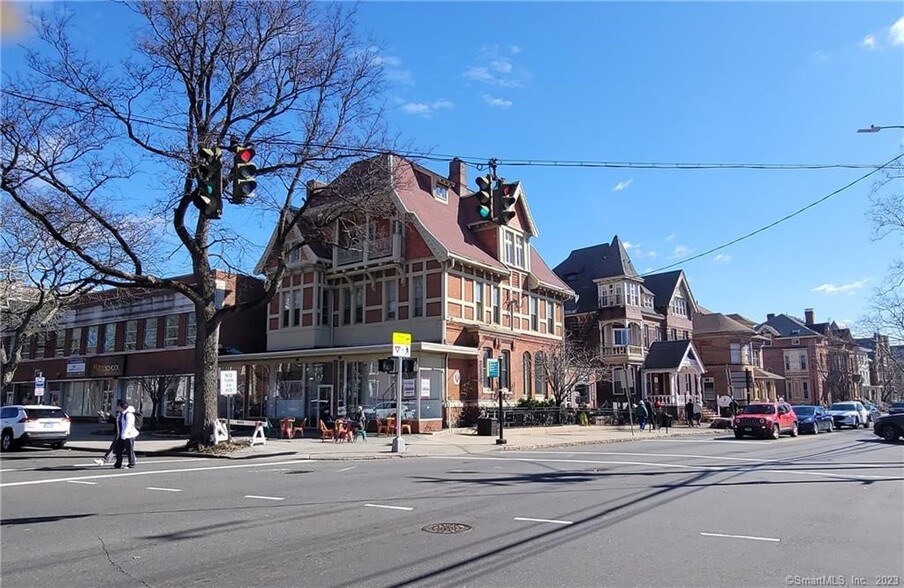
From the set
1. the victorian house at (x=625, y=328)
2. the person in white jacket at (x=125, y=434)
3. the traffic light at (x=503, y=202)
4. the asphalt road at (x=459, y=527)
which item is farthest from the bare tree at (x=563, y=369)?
the person in white jacket at (x=125, y=434)

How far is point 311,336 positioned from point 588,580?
33.0m

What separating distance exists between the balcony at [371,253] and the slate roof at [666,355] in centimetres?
2507

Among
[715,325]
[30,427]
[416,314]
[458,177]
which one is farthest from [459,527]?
[715,325]

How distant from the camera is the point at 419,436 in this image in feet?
93.2

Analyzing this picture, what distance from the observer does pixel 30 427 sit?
23.2 metres

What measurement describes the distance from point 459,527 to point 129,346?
4303cm

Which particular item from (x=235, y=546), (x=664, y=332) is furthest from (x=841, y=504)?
(x=664, y=332)

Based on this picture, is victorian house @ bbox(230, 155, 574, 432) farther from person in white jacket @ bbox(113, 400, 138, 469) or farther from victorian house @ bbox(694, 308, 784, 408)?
victorian house @ bbox(694, 308, 784, 408)

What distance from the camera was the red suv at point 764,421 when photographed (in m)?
28.2

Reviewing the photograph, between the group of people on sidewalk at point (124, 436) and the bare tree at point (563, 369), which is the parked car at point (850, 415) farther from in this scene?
the group of people on sidewalk at point (124, 436)

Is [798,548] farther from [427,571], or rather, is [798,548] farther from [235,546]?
[235,546]

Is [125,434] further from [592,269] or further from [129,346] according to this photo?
[592,269]

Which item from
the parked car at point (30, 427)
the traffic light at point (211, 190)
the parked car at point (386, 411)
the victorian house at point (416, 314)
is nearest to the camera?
the traffic light at point (211, 190)

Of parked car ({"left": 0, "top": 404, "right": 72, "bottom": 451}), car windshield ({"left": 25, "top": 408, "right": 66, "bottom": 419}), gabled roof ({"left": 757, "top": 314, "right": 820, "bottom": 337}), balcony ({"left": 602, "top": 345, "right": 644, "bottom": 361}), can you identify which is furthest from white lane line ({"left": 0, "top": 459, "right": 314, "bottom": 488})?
gabled roof ({"left": 757, "top": 314, "right": 820, "bottom": 337})
